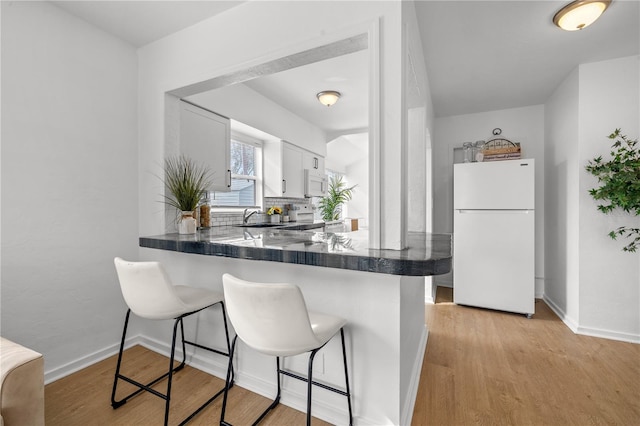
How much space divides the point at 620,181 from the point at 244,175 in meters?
3.76

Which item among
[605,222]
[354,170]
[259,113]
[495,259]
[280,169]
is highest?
[259,113]

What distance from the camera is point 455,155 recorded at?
4.35 metres

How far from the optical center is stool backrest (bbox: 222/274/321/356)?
3.77 feet

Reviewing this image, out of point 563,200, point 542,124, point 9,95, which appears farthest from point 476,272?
point 9,95

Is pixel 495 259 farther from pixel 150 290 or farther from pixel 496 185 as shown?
pixel 150 290

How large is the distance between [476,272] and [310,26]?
3.15m

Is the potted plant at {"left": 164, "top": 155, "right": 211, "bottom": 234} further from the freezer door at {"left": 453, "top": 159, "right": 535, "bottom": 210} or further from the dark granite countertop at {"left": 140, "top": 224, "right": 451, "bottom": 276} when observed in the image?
the freezer door at {"left": 453, "top": 159, "right": 535, "bottom": 210}

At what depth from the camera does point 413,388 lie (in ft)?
5.95

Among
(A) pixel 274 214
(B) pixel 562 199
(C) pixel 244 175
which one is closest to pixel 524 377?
(B) pixel 562 199

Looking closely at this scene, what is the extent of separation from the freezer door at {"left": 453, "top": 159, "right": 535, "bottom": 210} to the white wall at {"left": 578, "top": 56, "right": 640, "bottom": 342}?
0.50 m

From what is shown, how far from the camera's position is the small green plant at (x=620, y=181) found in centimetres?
242

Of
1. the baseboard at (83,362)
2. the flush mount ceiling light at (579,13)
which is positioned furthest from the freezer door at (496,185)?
the baseboard at (83,362)

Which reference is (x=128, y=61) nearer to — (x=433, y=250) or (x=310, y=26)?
Result: (x=310, y=26)

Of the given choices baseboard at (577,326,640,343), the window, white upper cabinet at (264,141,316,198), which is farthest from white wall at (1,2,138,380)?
baseboard at (577,326,640,343)
